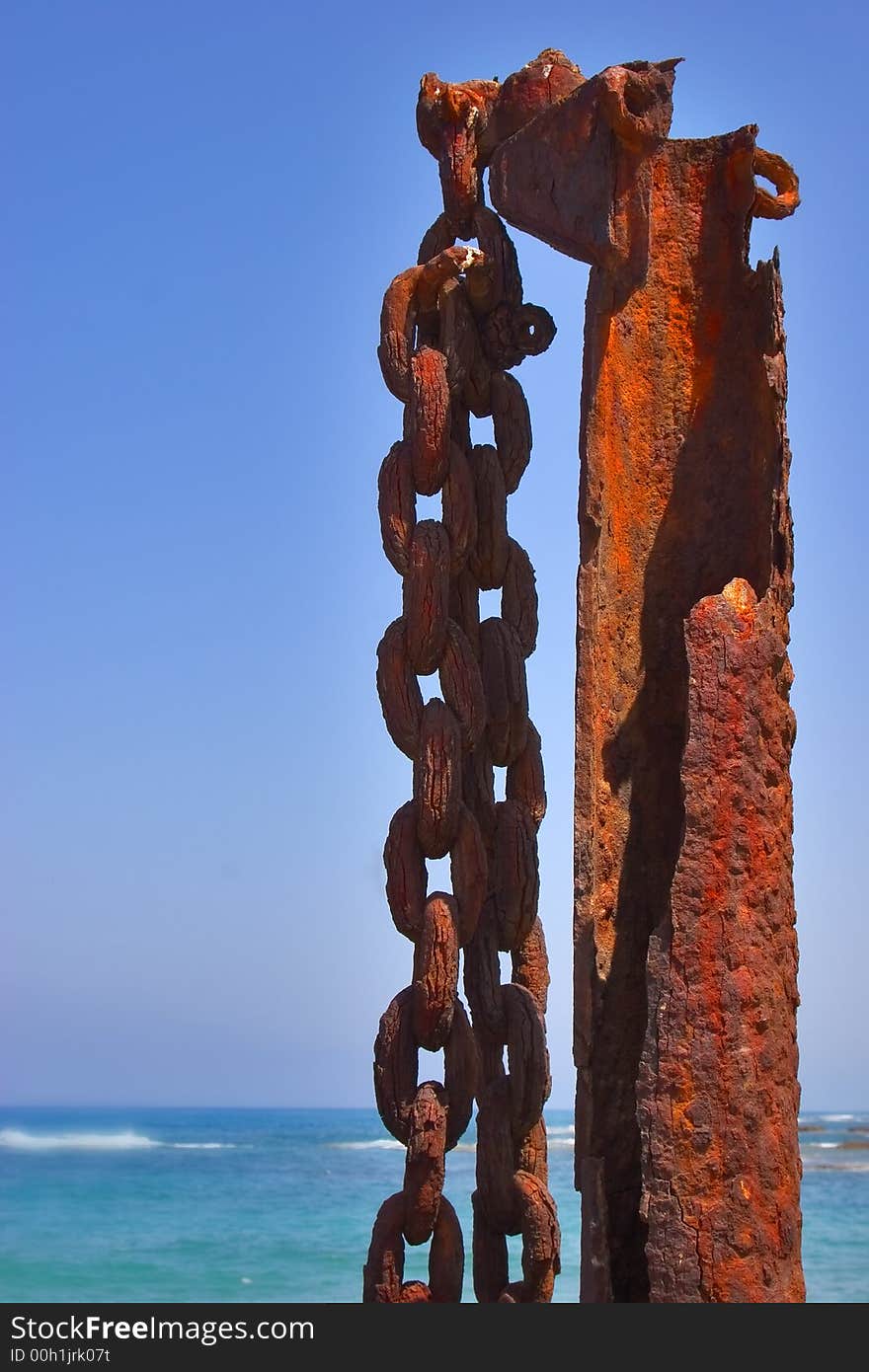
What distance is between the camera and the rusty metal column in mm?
2578

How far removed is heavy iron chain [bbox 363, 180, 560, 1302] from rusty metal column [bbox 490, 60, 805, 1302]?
265mm

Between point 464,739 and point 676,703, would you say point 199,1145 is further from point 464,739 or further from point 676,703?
Result: point 676,703

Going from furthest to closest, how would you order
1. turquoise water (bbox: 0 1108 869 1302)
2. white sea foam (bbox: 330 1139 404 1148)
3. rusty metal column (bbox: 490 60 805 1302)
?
white sea foam (bbox: 330 1139 404 1148) → turquoise water (bbox: 0 1108 869 1302) → rusty metal column (bbox: 490 60 805 1302)

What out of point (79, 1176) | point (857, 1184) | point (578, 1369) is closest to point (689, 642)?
point (578, 1369)

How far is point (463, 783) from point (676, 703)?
1.53ft

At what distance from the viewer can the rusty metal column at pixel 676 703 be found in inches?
102

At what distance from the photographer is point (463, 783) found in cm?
327

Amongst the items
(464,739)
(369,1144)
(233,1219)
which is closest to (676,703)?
(464,739)

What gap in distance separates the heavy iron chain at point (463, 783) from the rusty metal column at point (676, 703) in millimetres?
265

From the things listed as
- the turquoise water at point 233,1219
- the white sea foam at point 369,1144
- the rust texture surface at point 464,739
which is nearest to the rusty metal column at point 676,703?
the rust texture surface at point 464,739

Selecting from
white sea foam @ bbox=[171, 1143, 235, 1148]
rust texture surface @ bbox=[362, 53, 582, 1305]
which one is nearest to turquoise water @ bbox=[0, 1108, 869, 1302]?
white sea foam @ bbox=[171, 1143, 235, 1148]

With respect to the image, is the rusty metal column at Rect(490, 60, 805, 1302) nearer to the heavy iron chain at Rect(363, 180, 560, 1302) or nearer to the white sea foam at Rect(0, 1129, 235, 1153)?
the heavy iron chain at Rect(363, 180, 560, 1302)

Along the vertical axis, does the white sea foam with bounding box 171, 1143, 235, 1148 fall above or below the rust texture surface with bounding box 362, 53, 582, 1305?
below

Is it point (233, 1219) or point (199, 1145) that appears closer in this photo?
point (233, 1219)
